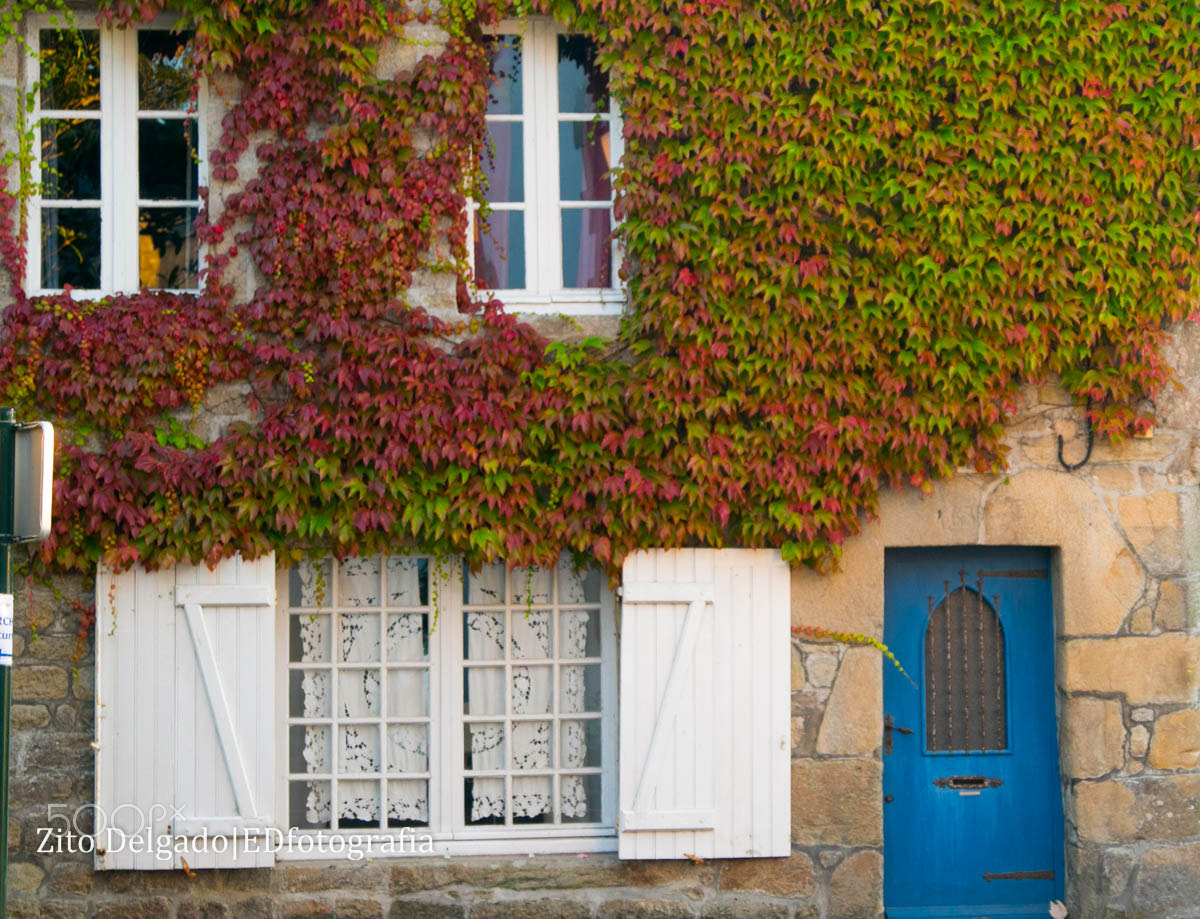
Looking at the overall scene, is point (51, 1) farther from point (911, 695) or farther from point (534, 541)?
point (911, 695)

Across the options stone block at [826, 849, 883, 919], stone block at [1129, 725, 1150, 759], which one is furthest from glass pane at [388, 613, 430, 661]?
stone block at [1129, 725, 1150, 759]

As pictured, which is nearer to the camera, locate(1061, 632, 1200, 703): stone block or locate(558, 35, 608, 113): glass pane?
locate(1061, 632, 1200, 703): stone block

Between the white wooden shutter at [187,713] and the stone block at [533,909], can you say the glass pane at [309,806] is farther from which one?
the stone block at [533,909]

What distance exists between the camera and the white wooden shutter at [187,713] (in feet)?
18.9

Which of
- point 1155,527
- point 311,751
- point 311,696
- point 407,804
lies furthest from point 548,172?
point 1155,527

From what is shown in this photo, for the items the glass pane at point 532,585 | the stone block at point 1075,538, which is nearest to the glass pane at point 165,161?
the glass pane at point 532,585

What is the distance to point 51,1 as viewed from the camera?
5980 mm

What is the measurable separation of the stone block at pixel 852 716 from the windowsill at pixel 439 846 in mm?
1125

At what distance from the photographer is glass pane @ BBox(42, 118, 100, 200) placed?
6.07m

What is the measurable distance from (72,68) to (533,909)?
4518 mm

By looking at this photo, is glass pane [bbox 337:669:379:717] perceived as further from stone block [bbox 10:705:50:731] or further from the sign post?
the sign post

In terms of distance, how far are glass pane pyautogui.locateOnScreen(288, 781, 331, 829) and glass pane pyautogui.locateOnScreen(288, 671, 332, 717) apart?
0.34m

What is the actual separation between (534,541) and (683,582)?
2.35ft

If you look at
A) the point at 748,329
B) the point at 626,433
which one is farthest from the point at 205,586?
the point at 748,329
